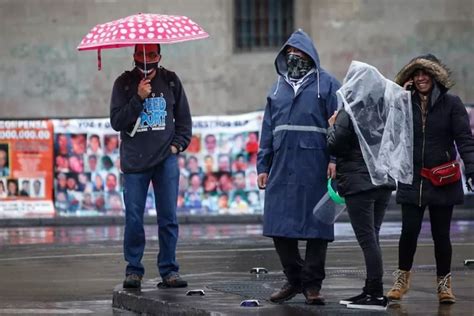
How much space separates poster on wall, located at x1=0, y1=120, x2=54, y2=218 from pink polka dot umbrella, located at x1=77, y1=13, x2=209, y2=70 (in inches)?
555

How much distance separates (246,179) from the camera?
24.7 m

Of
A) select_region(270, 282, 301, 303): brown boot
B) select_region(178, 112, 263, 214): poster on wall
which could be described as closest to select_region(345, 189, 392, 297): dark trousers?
select_region(270, 282, 301, 303): brown boot

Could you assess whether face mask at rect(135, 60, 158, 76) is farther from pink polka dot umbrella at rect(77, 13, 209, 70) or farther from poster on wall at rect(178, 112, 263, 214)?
poster on wall at rect(178, 112, 263, 214)

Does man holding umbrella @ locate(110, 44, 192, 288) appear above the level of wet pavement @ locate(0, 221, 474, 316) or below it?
above

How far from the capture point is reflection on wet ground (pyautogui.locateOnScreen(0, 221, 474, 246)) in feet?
61.6

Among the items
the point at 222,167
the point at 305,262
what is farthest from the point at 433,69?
the point at 222,167

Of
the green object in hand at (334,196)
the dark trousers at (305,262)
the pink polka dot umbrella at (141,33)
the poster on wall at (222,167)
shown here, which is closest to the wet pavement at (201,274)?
the dark trousers at (305,262)

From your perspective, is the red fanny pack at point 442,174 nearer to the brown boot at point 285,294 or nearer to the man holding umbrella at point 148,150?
the brown boot at point 285,294

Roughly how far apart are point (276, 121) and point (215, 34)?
65.8 feet

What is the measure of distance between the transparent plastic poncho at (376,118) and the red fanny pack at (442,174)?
0.35 meters

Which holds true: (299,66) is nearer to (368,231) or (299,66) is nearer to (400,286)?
(368,231)

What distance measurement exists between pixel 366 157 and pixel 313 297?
1050 millimetres

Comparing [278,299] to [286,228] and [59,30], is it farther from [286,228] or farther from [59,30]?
[59,30]

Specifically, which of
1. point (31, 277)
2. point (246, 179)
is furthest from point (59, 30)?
point (31, 277)
